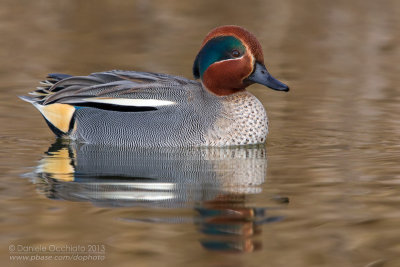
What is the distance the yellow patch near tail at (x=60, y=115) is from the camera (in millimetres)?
8656

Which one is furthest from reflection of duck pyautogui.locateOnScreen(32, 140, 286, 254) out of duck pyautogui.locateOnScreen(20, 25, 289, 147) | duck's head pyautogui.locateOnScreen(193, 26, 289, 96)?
duck's head pyautogui.locateOnScreen(193, 26, 289, 96)

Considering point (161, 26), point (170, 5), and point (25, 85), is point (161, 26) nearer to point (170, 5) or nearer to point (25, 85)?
point (170, 5)

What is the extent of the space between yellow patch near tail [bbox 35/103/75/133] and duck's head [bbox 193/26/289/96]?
4.35 feet

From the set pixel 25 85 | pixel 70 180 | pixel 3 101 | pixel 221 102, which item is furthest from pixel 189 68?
pixel 70 180

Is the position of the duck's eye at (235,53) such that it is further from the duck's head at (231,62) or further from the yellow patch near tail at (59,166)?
the yellow patch near tail at (59,166)

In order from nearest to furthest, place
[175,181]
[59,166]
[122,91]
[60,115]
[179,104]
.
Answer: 1. [175,181]
2. [59,166]
3. [179,104]
4. [122,91]
5. [60,115]

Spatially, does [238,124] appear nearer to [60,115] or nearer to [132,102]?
[132,102]

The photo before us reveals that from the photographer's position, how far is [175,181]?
6652 millimetres

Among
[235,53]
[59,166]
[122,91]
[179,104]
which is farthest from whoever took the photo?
[122,91]

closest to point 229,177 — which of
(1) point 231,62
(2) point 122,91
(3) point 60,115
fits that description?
(1) point 231,62

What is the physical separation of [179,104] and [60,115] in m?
1.24

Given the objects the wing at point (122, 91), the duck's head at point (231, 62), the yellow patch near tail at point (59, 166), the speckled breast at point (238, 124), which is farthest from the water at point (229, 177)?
the duck's head at point (231, 62)

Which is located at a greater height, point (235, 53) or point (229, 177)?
point (235, 53)

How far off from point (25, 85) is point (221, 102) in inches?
146
